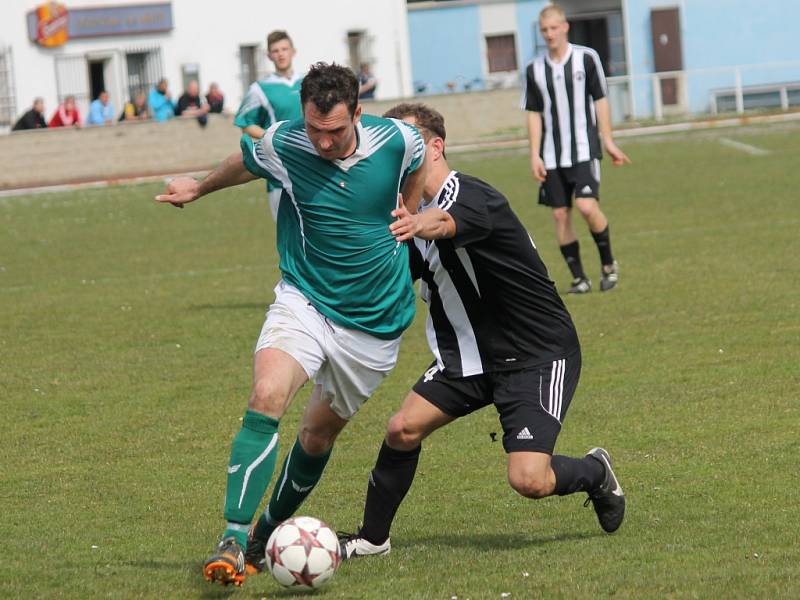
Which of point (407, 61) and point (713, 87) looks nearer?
point (713, 87)

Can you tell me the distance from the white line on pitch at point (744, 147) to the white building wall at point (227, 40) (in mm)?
18186

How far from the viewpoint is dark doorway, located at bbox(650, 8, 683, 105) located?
5034 cm

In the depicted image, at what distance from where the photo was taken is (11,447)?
26.5ft

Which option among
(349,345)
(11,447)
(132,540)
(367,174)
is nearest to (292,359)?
(349,345)

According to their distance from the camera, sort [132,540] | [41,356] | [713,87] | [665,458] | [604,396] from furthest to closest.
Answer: [713,87] < [41,356] < [604,396] < [665,458] < [132,540]

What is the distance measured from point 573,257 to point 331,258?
7205mm

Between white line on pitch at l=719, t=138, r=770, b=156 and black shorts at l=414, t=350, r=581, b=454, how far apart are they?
70.9ft

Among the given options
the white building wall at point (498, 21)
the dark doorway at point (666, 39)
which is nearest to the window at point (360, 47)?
the white building wall at point (498, 21)

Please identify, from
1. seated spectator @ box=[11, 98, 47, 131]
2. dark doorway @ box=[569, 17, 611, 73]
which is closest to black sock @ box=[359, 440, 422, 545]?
seated spectator @ box=[11, 98, 47, 131]

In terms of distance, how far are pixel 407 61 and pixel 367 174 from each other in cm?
4412

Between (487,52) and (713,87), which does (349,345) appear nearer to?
(713,87)

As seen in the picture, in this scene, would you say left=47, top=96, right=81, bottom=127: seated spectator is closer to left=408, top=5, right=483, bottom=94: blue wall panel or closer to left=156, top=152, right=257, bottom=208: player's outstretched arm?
left=408, top=5, right=483, bottom=94: blue wall panel

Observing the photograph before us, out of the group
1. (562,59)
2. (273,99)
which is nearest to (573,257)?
(562,59)

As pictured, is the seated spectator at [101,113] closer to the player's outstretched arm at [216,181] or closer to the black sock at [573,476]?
the player's outstretched arm at [216,181]
